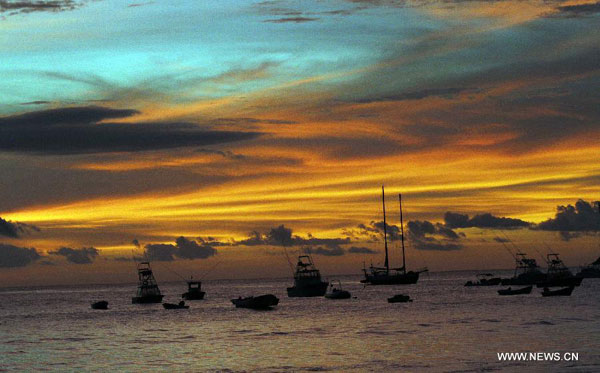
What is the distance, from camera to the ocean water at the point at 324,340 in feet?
251

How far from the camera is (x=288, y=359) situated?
81312 mm

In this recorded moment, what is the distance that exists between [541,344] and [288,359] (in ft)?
87.2

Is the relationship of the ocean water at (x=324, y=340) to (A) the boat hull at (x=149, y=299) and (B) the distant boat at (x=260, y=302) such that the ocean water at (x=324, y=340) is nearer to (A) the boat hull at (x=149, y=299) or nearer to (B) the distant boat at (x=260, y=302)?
(B) the distant boat at (x=260, y=302)

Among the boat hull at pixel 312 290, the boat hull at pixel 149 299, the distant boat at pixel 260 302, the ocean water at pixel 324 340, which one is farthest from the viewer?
the boat hull at pixel 149 299

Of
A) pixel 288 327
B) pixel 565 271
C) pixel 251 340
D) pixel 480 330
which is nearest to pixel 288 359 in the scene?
pixel 251 340

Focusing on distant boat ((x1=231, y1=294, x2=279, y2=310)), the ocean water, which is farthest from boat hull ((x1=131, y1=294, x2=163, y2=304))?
the ocean water

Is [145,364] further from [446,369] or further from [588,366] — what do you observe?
[588,366]

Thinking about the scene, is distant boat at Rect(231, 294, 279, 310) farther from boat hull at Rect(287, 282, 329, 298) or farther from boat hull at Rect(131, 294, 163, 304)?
boat hull at Rect(131, 294, 163, 304)

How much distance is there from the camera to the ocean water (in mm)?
76375

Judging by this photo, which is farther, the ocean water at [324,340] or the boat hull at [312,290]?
the boat hull at [312,290]

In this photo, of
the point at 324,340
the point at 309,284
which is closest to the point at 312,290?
the point at 309,284

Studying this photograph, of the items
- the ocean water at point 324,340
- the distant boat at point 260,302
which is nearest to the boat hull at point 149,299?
the distant boat at point 260,302

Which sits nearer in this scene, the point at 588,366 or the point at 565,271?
the point at 588,366

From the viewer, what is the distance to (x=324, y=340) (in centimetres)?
9900
